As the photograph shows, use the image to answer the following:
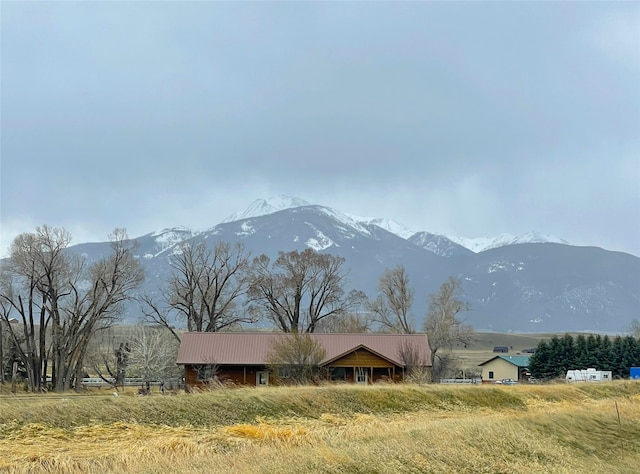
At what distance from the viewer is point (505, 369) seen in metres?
85.1

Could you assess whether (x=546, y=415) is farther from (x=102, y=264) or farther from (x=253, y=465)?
(x=102, y=264)

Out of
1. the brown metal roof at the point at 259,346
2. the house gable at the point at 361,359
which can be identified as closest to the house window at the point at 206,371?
the brown metal roof at the point at 259,346

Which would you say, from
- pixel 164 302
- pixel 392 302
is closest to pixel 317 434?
pixel 164 302

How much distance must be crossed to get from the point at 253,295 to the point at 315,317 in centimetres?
688

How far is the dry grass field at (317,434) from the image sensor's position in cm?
1574

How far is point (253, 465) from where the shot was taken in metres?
14.5

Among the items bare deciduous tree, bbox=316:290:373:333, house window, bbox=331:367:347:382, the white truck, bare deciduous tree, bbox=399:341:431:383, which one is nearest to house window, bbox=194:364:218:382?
house window, bbox=331:367:347:382

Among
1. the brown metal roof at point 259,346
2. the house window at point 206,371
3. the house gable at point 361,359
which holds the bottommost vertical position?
the house window at point 206,371

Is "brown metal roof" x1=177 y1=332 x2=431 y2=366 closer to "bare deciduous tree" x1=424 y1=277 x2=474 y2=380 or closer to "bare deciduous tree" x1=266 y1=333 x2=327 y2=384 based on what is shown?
"bare deciduous tree" x1=266 y1=333 x2=327 y2=384

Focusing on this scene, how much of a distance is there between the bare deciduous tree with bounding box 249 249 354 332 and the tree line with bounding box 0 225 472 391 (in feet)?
0.34

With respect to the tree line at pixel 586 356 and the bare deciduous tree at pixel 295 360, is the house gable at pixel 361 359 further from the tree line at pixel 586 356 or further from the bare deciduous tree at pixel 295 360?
the tree line at pixel 586 356

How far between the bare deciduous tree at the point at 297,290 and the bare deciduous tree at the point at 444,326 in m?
11.4

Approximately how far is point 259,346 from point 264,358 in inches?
92.1

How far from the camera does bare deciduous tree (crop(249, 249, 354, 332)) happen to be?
2724 inches
